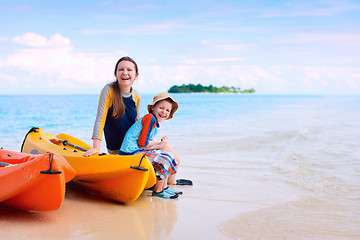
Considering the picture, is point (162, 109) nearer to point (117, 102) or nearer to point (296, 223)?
point (117, 102)

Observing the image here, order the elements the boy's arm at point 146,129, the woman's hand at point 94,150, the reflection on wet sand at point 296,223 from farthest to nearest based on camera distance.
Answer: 1. the boy's arm at point 146,129
2. the woman's hand at point 94,150
3. the reflection on wet sand at point 296,223

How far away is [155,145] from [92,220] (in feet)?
3.40

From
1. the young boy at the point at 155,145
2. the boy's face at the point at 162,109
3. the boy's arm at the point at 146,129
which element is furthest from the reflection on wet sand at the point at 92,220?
the boy's face at the point at 162,109

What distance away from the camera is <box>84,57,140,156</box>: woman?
3945mm

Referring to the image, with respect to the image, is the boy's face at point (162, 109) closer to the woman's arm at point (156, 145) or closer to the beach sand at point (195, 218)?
the woman's arm at point (156, 145)

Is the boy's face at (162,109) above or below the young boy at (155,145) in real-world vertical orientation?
above

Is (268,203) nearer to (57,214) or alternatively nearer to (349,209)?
(349,209)

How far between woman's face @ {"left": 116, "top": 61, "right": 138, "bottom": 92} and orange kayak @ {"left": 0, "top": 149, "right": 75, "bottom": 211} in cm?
143

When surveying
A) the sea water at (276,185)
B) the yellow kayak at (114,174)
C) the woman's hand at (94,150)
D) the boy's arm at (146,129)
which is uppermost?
the boy's arm at (146,129)

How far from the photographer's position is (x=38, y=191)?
284 cm

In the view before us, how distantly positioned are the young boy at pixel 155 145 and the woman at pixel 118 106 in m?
0.28

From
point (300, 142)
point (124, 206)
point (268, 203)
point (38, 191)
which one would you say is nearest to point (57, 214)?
point (38, 191)

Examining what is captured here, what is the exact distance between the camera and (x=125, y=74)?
4016mm

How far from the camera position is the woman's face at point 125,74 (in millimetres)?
4031
